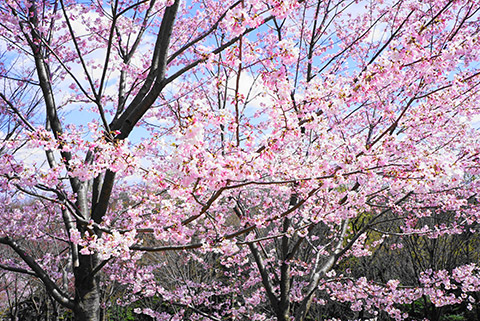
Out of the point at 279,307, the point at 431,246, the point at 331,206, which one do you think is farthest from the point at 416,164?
the point at 431,246

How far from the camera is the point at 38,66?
183 inches

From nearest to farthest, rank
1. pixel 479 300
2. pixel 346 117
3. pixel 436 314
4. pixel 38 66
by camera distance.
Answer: pixel 38 66 → pixel 346 117 → pixel 436 314 → pixel 479 300

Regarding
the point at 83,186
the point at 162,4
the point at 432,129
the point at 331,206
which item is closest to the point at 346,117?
the point at 432,129

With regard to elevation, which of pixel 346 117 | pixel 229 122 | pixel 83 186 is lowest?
pixel 229 122

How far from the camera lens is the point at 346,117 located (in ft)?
19.2

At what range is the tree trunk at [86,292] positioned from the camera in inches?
163

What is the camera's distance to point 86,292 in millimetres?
4195

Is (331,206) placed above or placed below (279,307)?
above

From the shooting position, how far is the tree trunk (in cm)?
413

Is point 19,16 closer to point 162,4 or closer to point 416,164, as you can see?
point 162,4

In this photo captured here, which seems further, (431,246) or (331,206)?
(431,246)

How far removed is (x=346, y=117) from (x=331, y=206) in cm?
195

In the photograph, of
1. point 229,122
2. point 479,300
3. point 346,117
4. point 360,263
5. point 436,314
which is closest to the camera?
point 229,122

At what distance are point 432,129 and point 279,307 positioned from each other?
3.51 metres
